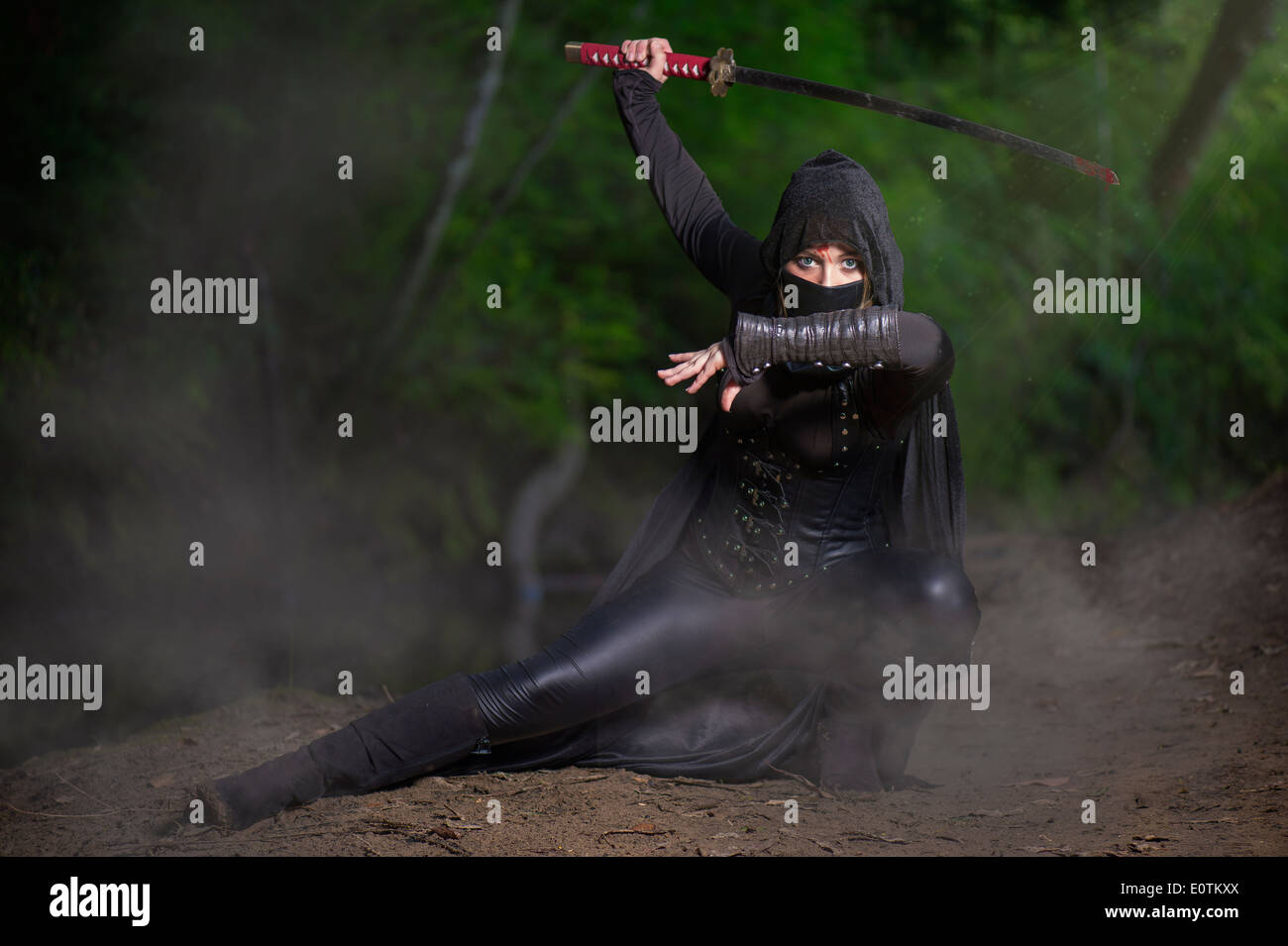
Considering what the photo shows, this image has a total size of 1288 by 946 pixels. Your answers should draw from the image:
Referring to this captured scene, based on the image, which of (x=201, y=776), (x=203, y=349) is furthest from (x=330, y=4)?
(x=201, y=776)

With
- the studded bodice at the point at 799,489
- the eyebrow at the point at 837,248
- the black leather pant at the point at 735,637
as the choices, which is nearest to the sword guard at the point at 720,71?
the eyebrow at the point at 837,248

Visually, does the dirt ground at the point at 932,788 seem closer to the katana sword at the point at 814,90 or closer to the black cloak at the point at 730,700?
the black cloak at the point at 730,700

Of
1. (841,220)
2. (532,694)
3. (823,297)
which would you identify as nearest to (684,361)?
(823,297)

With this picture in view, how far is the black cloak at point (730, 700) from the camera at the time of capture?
2990 millimetres

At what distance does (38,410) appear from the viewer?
6973 mm

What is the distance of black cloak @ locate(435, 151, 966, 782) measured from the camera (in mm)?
2990

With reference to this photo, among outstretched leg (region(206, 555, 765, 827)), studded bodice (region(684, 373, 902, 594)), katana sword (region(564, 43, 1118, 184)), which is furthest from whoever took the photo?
katana sword (region(564, 43, 1118, 184))

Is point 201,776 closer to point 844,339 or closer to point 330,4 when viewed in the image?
point 844,339

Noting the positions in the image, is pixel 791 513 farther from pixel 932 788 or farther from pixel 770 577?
pixel 932 788

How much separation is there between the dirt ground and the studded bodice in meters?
0.53

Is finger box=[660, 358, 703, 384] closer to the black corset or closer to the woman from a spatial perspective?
the woman

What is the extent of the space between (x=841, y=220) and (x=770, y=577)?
827 mm

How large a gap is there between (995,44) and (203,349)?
256 inches

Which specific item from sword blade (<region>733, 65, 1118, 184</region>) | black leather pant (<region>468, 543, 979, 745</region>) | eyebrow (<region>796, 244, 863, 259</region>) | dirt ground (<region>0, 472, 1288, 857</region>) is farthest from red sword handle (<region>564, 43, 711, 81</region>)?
dirt ground (<region>0, 472, 1288, 857</region>)
